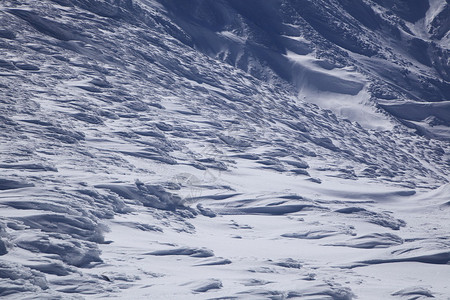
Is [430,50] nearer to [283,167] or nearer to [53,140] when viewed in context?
[283,167]

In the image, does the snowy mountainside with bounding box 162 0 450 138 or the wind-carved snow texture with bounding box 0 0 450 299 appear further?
the snowy mountainside with bounding box 162 0 450 138

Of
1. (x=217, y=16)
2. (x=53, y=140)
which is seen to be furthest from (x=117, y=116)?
(x=217, y=16)

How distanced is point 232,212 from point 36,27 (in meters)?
21.3

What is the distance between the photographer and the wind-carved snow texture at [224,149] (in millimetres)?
14305

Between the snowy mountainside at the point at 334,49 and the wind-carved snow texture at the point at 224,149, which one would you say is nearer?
the wind-carved snow texture at the point at 224,149

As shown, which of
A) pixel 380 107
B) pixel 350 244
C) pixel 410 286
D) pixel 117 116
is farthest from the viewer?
pixel 380 107

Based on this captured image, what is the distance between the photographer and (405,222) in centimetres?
2661

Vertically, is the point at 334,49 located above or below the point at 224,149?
above

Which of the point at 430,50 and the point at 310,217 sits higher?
the point at 430,50

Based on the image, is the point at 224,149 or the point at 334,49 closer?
the point at 224,149

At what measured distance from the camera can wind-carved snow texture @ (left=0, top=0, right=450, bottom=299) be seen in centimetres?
1430

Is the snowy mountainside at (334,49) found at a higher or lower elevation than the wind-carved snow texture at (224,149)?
higher

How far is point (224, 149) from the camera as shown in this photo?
109 ft

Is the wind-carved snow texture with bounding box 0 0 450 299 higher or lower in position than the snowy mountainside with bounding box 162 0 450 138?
lower
